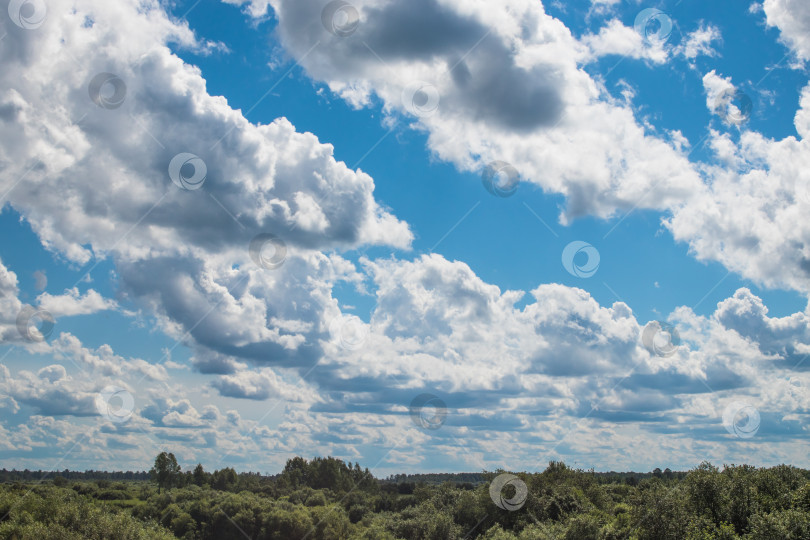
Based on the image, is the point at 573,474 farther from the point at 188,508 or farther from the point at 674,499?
the point at 188,508

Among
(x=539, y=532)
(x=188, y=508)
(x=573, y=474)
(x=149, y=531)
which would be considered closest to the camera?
(x=539, y=532)

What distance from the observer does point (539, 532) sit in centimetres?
6562

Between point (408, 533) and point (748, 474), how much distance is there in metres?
51.1

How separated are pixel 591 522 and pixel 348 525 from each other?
3332 inches

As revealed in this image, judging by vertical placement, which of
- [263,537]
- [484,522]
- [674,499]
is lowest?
[263,537]

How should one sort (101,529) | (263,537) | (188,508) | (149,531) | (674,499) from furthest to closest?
(188,508)
(263,537)
(149,531)
(101,529)
(674,499)

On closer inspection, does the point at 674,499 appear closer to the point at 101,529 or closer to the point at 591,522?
the point at 591,522

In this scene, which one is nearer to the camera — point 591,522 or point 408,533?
point 591,522

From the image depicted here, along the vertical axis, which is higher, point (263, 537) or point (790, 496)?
point (790, 496)

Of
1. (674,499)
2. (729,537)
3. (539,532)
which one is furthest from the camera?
(539,532)

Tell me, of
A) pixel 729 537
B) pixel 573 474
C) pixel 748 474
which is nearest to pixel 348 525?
pixel 573 474

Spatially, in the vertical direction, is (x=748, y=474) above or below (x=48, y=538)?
above

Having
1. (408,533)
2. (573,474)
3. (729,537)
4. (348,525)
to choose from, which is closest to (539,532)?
(729,537)

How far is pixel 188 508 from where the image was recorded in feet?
472
